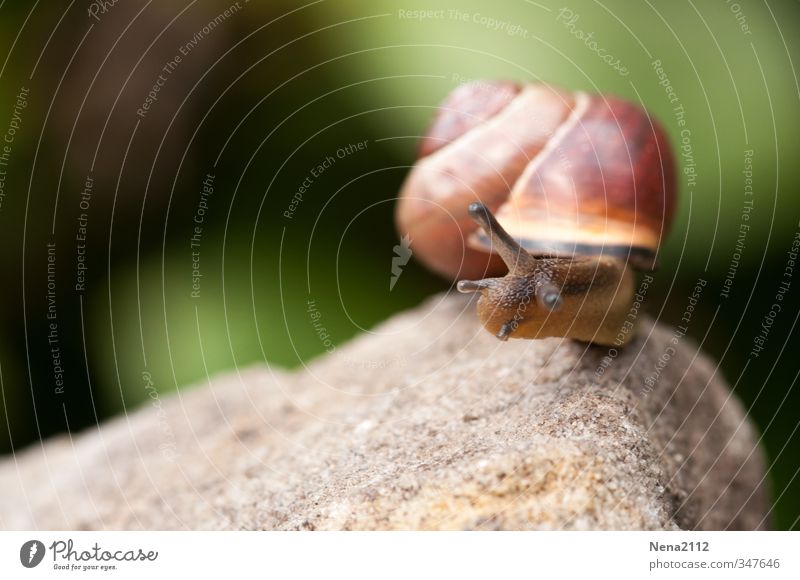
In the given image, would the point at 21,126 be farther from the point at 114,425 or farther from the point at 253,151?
the point at 114,425

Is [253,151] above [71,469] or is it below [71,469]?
above

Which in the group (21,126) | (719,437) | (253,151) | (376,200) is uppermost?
(21,126)

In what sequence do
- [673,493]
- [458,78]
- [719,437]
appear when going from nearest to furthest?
[673,493] < [719,437] < [458,78]
